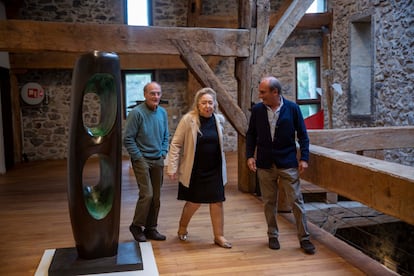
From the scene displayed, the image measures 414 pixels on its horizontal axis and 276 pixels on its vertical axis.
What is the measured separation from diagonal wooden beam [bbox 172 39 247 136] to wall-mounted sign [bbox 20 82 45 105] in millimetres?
4743

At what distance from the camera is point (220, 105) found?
4.88 metres

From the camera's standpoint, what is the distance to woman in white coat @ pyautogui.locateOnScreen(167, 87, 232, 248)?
312 centimetres

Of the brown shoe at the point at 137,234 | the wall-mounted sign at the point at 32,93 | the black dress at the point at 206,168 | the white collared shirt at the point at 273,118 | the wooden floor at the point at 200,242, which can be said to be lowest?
the wooden floor at the point at 200,242

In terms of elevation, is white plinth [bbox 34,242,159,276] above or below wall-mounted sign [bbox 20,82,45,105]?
below

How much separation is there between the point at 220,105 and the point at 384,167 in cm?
264

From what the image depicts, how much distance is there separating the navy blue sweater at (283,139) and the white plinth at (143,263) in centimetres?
107

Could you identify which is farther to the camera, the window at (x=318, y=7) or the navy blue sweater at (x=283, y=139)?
the window at (x=318, y=7)

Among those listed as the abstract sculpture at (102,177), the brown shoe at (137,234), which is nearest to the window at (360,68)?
the brown shoe at (137,234)

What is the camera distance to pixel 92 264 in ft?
8.98

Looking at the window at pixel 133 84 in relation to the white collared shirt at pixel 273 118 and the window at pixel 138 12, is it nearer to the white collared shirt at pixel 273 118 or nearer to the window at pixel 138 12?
the window at pixel 138 12

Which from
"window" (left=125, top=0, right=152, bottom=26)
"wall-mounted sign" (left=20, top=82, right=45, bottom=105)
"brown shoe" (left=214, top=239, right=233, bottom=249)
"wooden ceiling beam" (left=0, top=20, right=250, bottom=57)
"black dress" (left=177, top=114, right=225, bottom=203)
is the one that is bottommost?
"brown shoe" (left=214, top=239, right=233, bottom=249)

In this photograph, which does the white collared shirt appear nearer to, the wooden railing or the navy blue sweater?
the navy blue sweater

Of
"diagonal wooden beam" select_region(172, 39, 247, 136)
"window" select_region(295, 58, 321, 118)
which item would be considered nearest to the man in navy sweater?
"diagonal wooden beam" select_region(172, 39, 247, 136)

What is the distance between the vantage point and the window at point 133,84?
29.1ft
